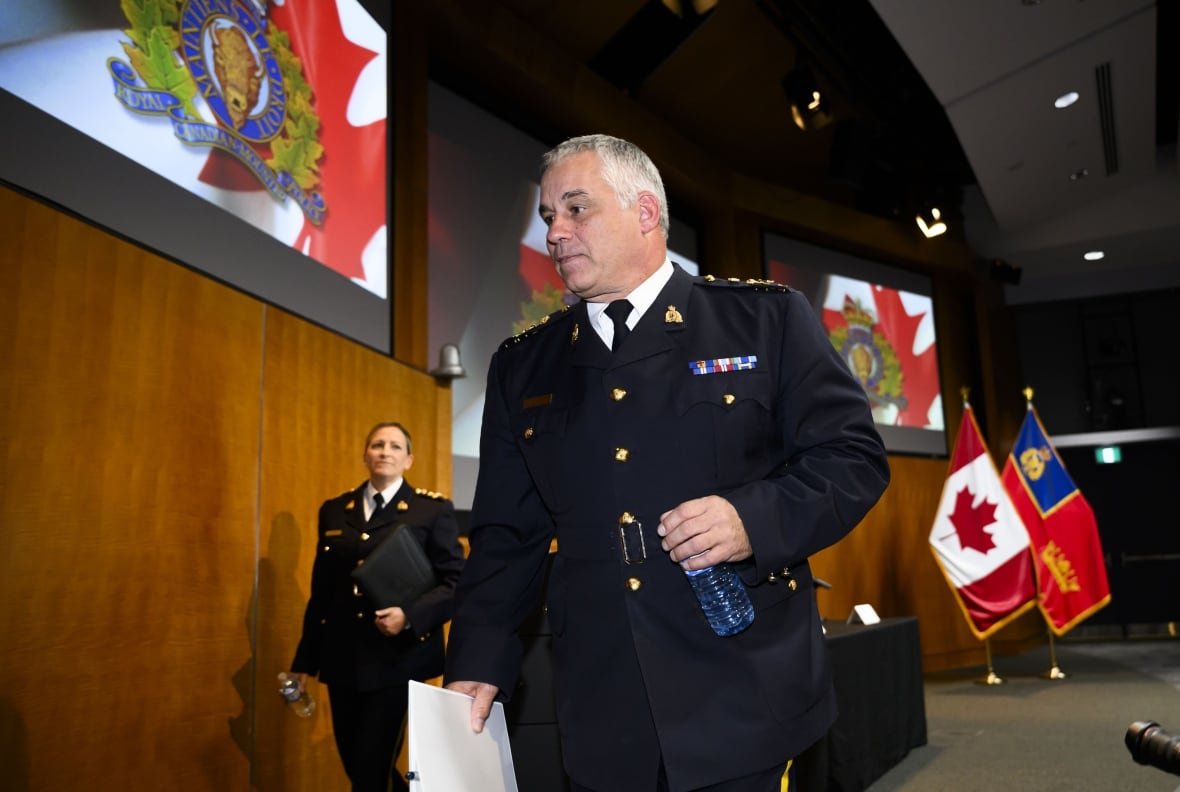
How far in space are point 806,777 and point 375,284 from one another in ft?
9.27

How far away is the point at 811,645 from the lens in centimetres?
119

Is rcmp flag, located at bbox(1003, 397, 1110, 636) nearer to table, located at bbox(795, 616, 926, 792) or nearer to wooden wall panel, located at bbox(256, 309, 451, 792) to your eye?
table, located at bbox(795, 616, 926, 792)

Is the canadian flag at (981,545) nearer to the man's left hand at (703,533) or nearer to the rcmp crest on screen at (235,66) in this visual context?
the rcmp crest on screen at (235,66)

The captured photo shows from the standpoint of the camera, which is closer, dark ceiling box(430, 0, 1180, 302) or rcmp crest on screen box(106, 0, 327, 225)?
rcmp crest on screen box(106, 0, 327, 225)

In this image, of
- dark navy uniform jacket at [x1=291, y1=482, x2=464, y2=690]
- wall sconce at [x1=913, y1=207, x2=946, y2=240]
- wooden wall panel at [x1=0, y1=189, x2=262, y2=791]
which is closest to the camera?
wooden wall panel at [x1=0, y1=189, x2=262, y2=791]

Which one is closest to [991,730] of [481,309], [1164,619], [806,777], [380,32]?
[806,777]

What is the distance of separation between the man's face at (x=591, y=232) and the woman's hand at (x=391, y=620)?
1.90 m

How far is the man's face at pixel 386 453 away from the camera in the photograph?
11.1 ft

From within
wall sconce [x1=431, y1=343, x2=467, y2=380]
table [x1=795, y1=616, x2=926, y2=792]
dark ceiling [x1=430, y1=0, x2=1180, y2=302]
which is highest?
dark ceiling [x1=430, y1=0, x2=1180, y2=302]

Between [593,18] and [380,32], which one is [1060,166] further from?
[380,32]

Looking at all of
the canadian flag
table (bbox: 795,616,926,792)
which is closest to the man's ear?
table (bbox: 795,616,926,792)

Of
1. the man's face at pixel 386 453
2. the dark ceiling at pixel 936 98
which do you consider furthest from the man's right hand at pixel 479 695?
the dark ceiling at pixel 936 98

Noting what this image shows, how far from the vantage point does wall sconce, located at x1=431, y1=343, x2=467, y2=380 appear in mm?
4832

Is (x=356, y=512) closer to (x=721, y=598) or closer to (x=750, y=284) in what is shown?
(x=750, y=284)
